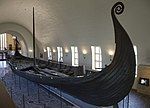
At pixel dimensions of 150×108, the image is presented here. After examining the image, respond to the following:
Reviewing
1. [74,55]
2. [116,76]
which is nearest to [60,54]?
[74,55]

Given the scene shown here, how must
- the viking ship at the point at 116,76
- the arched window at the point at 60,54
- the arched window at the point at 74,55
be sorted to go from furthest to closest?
the arched window at the point at 60,54
the arched window at the point at 74,55
the viking ship at the point at 116,76

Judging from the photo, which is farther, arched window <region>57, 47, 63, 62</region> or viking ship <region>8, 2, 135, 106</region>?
arched window <region>57, 47, 63, 62</region>

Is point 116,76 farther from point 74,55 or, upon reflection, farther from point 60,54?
point 60,54

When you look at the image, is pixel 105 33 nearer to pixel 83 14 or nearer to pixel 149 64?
pixel 83 14

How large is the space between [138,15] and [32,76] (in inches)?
221

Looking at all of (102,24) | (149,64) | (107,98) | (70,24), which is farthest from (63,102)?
(70,24)

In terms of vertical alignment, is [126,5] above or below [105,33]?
above

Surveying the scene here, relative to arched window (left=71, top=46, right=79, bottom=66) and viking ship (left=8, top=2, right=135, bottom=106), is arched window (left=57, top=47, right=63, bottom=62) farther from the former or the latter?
viking ship (left=8, top=2, right=135, bottom=106)

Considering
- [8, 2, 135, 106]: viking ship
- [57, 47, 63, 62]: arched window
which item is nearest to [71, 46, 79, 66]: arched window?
[57, 47, 63, 62]: arched window

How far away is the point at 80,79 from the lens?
674 cm

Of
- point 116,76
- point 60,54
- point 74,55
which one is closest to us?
point 116,76

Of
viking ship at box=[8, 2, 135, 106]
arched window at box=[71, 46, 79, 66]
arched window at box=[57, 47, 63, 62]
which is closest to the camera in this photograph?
viking ship at box=[8, 2, 135, 106]

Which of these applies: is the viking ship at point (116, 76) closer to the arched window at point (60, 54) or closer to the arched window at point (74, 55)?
the arched window at point (74, 55)

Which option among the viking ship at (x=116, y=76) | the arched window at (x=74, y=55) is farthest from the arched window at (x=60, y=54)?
the viking ship at (x=116, y=76)
